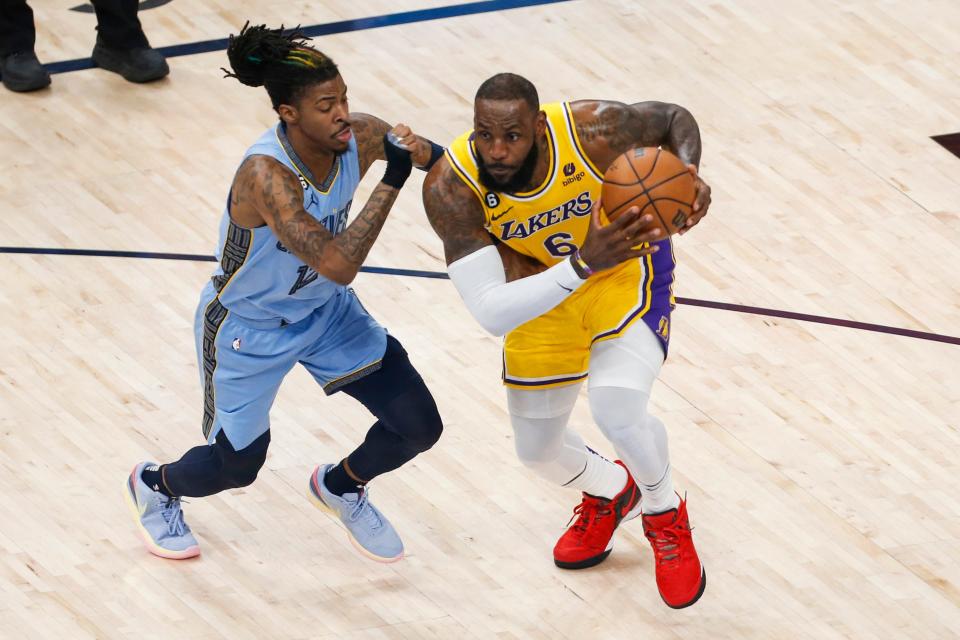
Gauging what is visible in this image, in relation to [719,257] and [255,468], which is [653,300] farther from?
[719,257]

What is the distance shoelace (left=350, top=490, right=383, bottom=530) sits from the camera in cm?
525

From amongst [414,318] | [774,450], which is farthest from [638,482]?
[414,318]

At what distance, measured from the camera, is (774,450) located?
5.80m

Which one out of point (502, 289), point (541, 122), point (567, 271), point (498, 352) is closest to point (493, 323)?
point (502, 289)

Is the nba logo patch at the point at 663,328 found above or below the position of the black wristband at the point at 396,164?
below

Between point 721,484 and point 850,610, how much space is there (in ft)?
2.64

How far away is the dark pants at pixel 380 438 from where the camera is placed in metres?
4.90

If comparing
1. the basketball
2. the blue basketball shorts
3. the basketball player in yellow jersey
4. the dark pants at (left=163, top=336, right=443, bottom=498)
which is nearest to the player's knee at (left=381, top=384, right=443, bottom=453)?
the dark pants at (left=163, top=336, right=443, bottom=498)

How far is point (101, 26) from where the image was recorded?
26.7ft

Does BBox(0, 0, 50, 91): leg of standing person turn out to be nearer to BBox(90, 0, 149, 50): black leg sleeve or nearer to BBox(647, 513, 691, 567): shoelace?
BBox(90, 0, 149, 50): black leg sleeve

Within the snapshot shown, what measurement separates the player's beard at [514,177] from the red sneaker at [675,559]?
3.92 feet

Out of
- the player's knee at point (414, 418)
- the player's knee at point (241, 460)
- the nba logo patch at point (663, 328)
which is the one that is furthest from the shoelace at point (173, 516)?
the nba logo patch at point (663, 328)

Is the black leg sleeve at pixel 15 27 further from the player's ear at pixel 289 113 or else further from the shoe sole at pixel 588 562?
the shoe sole at pixel 588 562

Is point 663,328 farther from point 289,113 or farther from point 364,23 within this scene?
point 364,23
